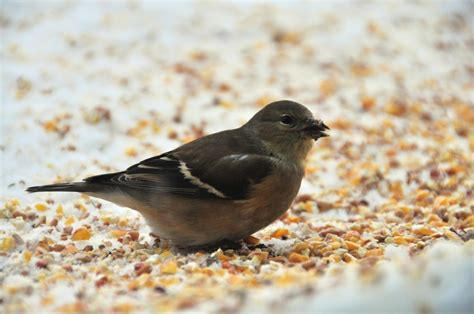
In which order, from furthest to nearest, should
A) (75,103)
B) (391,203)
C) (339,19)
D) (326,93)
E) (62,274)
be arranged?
(339,19), (326,93), (75,103), (391,203), (62,274)

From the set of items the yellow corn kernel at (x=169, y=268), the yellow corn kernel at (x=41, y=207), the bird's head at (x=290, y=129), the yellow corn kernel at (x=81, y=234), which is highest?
the bird's head at (x=290, y=129)

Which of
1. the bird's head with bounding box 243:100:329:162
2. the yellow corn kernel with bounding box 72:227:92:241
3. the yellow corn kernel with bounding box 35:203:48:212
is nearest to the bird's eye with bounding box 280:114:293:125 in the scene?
the bird's head with bounding box 243:100:329:162

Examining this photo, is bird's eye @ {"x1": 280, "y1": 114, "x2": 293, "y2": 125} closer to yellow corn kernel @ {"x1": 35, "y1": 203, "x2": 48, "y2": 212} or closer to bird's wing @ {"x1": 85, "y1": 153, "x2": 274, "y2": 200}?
bird's wing @ {"x1": 85, "y1": 153, "x2": 274, "y2": 200}

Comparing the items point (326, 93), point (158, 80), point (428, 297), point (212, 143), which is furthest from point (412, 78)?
point (428, 297)

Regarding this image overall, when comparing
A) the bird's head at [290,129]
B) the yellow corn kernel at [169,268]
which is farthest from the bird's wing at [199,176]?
the yellow corn kernel at [169,268]

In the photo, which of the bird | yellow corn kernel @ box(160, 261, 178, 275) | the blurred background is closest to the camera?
the blurred background

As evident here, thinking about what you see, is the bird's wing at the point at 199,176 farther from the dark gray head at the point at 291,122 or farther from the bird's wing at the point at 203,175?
the dark gray head at the point at 291,122

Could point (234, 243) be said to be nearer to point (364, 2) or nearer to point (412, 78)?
point (412, 78)
